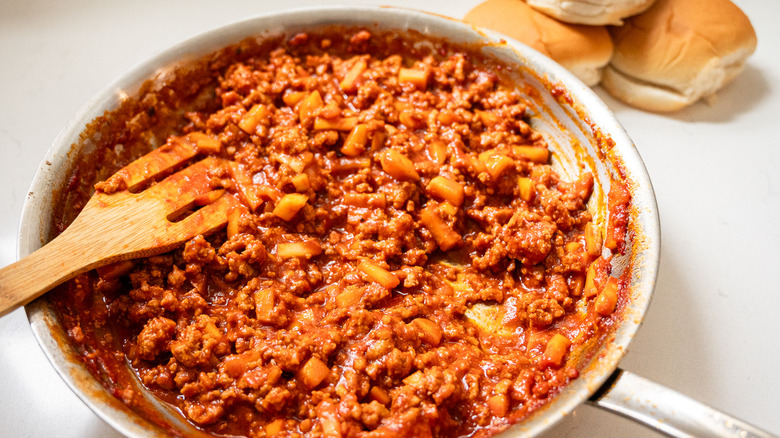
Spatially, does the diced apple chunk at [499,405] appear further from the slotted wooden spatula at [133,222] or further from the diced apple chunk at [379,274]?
the slotted wooden spatula at [133,222]

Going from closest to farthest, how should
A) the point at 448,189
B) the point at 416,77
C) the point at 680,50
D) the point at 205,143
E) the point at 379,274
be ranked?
the point at 379,274 → the point at 448,189 → the point at 205,143 → the point at 416,77 → the point at 680,50

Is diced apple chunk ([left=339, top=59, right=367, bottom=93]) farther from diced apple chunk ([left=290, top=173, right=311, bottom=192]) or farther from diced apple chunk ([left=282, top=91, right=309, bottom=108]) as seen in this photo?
diced apple chunk ([left=290, top=173, right=311, bottom=192])

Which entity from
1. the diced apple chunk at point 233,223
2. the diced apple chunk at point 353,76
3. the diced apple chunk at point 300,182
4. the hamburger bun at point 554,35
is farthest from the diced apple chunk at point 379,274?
the hamburger bun at point 554,35

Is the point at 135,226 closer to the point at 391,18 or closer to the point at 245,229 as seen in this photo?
the point at 245,229

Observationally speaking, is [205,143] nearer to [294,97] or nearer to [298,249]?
[294,97]

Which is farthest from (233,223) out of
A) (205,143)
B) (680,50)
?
(680,50)

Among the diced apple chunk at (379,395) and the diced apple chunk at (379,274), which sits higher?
the diced apple chunk at (379,274)
